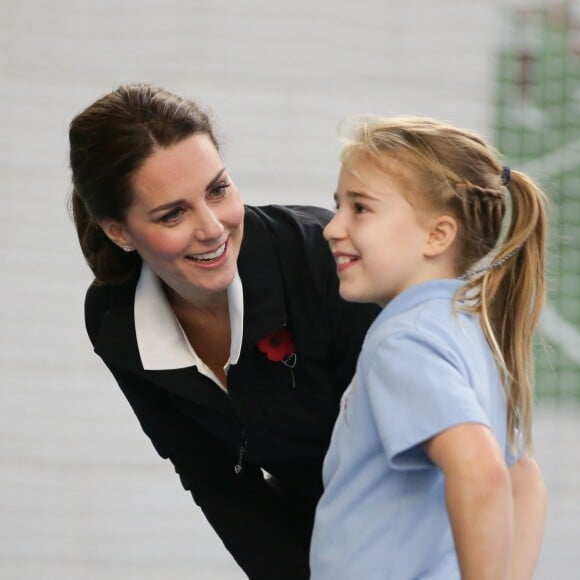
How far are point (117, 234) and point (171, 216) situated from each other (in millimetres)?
157

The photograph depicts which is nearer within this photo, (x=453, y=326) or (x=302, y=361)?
(x=453, y=326)

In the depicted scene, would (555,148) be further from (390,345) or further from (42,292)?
(390,345)

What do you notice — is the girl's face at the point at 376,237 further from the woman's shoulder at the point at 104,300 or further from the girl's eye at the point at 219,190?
the woman's shoulder at the point at 104,300

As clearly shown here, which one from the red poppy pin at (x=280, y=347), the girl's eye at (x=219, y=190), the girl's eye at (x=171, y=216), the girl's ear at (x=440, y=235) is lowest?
the red poppy pin at (x=280, y=347)

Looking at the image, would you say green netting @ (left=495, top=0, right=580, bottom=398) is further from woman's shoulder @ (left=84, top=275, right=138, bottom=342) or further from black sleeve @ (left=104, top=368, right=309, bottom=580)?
woman's shoulder @ (left=84, top=275, right=138, bottom=342)

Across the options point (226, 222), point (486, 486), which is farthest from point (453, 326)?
point (226, 222)

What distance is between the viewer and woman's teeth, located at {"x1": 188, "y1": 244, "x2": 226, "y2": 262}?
1836 millimetres

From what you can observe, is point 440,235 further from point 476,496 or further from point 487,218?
point 476,496

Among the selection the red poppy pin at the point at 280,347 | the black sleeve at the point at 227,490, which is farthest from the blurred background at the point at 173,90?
the red poppy pin at the point at 280,347

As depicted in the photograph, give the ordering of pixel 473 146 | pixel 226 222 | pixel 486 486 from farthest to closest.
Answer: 1. pixel 226 222
2. pixel 473 146
3. pixel 486 486

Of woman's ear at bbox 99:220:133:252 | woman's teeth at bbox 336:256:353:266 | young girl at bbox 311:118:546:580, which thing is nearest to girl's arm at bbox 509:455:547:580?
young girl at bbox 311:118:546:580

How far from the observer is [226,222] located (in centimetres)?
182

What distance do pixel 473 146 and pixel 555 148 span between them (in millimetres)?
2188

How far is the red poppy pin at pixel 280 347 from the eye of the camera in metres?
1.91
